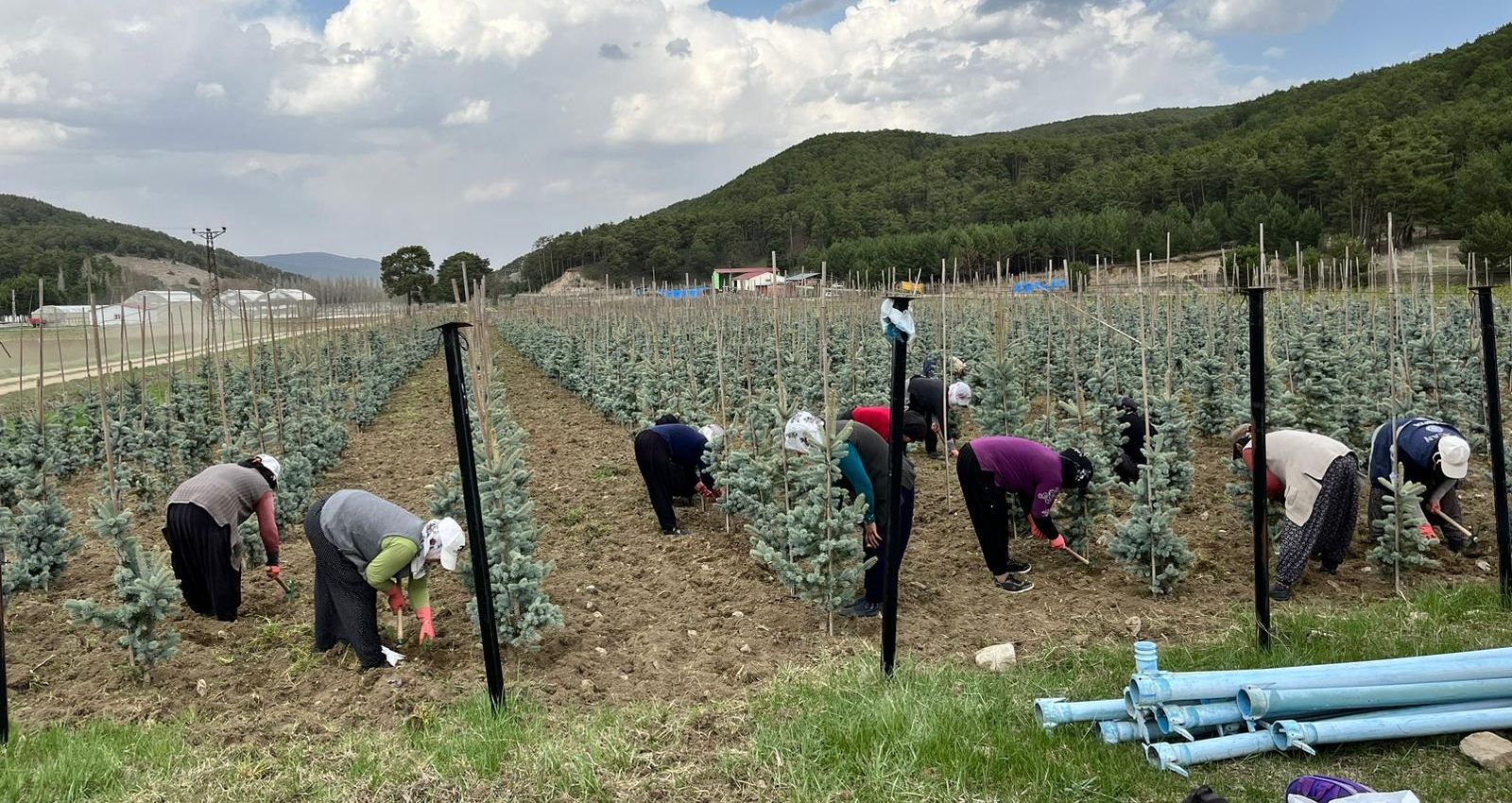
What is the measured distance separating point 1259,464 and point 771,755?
2.71 metres

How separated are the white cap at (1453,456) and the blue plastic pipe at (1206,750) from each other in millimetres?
3559

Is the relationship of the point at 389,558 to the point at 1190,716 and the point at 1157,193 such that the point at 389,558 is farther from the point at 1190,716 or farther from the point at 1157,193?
the point at 1157,193

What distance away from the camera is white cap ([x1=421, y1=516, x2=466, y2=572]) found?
473 cm

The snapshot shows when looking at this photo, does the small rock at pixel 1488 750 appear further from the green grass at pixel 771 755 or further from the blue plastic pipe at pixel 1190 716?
the blue plastic pipe at pixel 1190 716

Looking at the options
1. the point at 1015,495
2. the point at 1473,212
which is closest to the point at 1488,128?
the point at 1473,212

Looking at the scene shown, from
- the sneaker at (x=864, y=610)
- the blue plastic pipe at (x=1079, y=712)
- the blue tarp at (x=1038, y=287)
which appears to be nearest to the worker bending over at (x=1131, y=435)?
the blue tarp at (x=1038, y=287)

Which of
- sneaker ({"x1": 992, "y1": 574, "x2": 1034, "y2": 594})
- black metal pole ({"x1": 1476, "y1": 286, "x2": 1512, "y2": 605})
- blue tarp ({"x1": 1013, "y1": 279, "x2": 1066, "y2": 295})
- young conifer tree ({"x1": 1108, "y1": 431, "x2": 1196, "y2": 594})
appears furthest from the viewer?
blue tarp ({"x1": 1013, "y1": 279, "x2": 1066, "y2": 295})

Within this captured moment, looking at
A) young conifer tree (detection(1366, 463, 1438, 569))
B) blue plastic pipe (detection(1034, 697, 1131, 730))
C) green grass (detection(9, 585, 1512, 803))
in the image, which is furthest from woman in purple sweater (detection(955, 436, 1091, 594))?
blue plastic pipe (detection(1034, 697, 1131, 730))

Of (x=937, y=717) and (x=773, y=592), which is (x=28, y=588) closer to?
(x=773, y=592)

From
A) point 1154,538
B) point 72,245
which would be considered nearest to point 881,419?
point 1154,538

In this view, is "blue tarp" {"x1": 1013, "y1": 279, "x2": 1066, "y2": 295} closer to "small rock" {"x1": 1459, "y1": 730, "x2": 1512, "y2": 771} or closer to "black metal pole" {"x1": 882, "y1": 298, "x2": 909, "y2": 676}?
"black metal pole" {"x1": 882, "y1": 298, "x2": 909, "y2": 676}

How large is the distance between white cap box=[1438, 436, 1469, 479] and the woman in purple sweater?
7.17 ft

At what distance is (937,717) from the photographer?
12.1ft

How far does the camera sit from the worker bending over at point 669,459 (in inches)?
295
